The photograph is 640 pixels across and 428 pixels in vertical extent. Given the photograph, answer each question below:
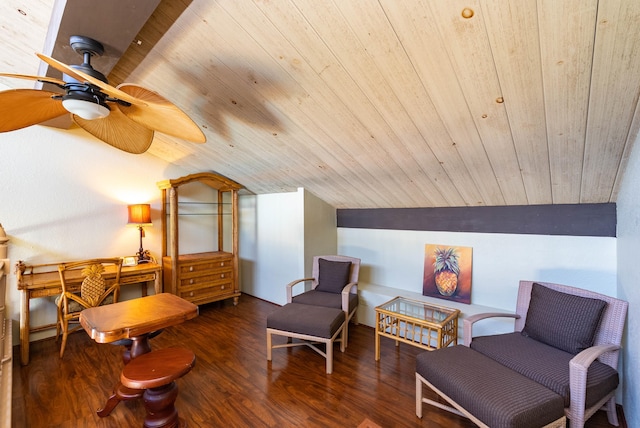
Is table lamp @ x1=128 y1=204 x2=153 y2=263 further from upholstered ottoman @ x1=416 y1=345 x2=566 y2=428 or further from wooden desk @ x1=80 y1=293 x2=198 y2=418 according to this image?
upholstered ottoman @ x1=416 y1=345 x2=566 y2=428

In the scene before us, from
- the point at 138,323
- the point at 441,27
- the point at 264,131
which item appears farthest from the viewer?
the point at 264,131

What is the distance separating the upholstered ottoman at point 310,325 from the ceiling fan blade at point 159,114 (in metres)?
1.75

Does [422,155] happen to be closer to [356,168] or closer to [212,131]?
[356,168]

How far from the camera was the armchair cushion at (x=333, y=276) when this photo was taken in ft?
10.9

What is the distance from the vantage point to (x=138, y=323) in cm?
188

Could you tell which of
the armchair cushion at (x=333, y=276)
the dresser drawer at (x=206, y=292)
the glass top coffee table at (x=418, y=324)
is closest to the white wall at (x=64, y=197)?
the dresser drawer at (x=206, y=292)

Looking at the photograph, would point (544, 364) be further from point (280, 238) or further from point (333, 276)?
point (280, 238)

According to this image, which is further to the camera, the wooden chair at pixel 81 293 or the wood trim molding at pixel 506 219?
the wooden chair at pixel 81 293

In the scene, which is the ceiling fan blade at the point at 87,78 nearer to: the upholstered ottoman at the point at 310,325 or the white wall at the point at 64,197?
the upholstered ottoman at the point at 310,325

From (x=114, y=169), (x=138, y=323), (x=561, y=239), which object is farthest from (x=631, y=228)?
→ (x=114, y=169)

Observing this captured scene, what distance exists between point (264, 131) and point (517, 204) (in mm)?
2454

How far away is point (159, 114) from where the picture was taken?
1.56 m

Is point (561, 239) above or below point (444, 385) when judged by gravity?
above

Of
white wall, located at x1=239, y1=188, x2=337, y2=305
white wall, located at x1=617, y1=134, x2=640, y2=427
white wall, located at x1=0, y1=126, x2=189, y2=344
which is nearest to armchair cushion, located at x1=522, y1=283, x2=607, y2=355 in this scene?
white wall, located at x1=617, y1=134, x2=640, y2=427
